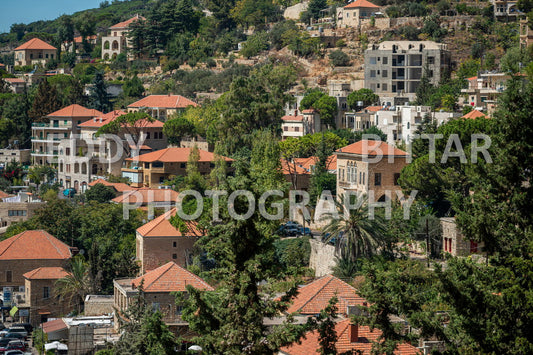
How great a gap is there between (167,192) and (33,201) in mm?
9512

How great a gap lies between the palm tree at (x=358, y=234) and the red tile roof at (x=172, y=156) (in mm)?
23924

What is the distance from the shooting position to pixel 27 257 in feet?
176

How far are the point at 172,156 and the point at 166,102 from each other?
731 inches

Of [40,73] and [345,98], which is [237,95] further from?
[40,73]

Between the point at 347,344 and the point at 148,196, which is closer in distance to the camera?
the point at 347,344

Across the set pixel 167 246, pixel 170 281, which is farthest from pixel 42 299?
A: pixel 170 281

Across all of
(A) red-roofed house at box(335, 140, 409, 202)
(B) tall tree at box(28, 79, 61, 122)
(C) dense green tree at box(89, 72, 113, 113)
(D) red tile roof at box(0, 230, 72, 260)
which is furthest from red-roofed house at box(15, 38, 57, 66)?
(A) red-roofed house at box(335, 140, 409, 202)

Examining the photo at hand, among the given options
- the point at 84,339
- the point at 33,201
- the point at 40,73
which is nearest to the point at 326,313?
the point at 84,339

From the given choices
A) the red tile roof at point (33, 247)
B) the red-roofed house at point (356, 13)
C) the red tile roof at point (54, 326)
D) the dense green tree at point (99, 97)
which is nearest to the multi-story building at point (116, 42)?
the dense green tree at point (99, 97)

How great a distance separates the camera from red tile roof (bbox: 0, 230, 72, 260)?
176ft

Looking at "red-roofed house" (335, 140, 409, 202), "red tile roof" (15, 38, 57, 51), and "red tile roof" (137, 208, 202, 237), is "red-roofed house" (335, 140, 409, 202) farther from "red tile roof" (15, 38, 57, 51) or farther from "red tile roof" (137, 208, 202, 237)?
"red tile roof" (15, 38, 57, 51)

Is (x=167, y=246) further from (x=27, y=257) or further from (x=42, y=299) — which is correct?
(x=27, y=257)

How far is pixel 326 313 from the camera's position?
2519 cm

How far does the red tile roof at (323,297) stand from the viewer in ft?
116
